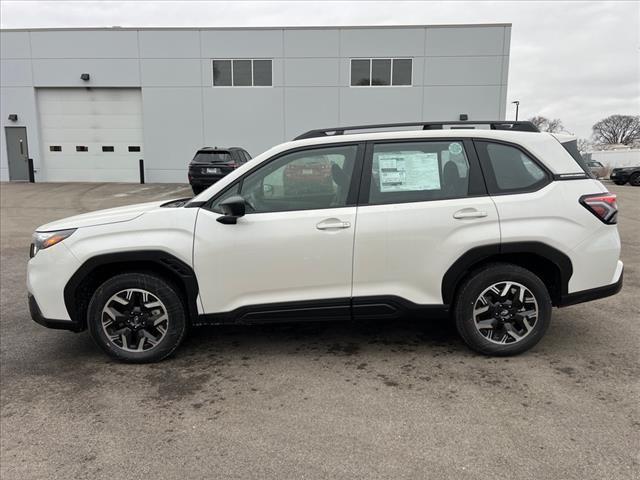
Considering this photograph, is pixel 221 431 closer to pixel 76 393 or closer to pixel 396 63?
pixel 76 393

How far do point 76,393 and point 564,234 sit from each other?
12.6 feet

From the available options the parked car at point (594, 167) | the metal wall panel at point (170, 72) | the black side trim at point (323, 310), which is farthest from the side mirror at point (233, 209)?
the metal wall panel at point (170, 72)

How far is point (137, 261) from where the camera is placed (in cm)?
403

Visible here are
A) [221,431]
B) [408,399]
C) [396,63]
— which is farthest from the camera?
[396,63]

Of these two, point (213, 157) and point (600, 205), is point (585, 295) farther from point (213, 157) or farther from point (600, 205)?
point (213, 157)

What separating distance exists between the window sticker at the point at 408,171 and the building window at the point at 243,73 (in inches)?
831

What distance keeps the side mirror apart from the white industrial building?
20.8 metres

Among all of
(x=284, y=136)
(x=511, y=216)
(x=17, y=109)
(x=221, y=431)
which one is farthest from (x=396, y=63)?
(x=221, y=431)

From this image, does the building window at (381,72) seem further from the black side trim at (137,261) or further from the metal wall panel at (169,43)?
the black side trim at (137,261)

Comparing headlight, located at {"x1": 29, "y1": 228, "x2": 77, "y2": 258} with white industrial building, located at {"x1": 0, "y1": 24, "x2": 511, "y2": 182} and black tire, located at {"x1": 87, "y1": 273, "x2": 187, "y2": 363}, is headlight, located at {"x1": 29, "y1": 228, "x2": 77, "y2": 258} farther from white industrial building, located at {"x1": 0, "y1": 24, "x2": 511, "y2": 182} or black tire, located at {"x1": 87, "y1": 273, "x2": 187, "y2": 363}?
white industrial building, located at {"x1": 0, "y1": 24, "x2": 511, "y2": 182}

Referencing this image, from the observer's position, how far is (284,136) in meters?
24.3

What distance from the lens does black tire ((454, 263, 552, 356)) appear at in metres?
3.96

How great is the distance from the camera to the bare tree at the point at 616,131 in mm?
5508

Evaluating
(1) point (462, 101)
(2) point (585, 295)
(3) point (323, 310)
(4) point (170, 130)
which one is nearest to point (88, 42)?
(4) point (170, 130)
